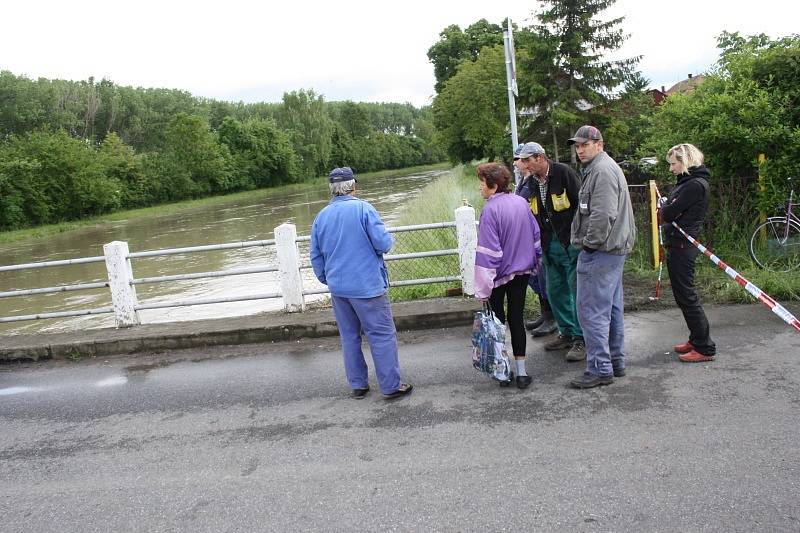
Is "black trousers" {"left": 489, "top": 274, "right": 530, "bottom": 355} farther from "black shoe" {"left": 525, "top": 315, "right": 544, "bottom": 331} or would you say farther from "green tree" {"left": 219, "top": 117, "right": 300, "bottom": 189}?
"green tree" {"left": 219, "top": 117, "right": 300, "bottom": 189}

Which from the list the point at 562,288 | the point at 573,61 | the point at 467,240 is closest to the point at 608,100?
the point at 573,61

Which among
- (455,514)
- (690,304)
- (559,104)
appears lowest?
(455,514)

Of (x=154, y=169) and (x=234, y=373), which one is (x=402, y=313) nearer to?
(x=234, y=373)

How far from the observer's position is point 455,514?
3.13 m

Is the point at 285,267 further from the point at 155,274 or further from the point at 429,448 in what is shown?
the point at 155,274

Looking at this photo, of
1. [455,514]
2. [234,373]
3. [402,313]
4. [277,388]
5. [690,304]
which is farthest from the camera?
[402,313]

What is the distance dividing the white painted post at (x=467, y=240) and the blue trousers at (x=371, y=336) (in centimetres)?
234

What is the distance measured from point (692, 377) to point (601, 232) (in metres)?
1.31

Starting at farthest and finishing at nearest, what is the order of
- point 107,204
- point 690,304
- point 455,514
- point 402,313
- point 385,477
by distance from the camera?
1. point 107,204
2. point 402,313
3. point 690,304
4. point 385,477
5. point 455,514

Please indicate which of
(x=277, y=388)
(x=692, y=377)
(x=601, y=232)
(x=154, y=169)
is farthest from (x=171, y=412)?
(x=154, y=169)

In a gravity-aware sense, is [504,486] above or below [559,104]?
below

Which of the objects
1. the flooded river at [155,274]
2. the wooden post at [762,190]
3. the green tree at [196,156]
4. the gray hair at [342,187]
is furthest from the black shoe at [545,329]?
the green tree at [196,156]

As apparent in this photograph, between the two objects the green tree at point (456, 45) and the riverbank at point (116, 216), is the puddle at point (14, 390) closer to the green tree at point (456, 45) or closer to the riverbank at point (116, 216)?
the riverbank at point (116, 216)

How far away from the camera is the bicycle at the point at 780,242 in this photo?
23.8 ft
